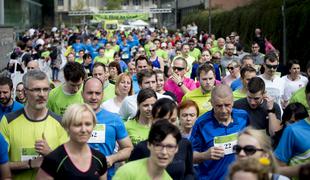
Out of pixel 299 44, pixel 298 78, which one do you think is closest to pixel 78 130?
pixel 298 78

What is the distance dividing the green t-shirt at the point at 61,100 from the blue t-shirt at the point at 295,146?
3226mm

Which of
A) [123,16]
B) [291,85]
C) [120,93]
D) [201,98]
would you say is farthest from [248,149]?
[123,16]

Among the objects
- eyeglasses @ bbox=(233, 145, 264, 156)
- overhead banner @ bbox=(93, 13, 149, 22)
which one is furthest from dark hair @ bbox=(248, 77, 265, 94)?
overhead banner @ bbox=(93, 13, 149, 22)

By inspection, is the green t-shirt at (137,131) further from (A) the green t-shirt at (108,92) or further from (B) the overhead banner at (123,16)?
(B) the overhead banner at (123,16)

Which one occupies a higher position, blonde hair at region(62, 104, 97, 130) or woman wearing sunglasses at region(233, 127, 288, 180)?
blonde hair at region(62, 104, 97, 130)

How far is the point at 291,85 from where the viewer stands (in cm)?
1229

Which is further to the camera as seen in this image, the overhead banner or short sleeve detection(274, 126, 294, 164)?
the overhead banner

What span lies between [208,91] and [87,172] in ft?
13.5

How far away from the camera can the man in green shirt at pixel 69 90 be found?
8.60 meters

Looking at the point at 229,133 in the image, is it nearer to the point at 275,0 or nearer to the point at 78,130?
the point at 78,130

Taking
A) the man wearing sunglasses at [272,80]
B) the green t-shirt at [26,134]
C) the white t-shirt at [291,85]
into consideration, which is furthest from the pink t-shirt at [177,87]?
the green t-shirt at [26,134]

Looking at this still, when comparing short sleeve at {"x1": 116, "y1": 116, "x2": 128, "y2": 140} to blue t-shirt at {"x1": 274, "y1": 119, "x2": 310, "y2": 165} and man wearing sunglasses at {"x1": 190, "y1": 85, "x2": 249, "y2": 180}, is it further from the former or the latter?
blue t-shirt at {"x1": 274, "y1": 119, "x2": 310, "y2": 165}

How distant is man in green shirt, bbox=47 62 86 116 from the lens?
28.2 ft

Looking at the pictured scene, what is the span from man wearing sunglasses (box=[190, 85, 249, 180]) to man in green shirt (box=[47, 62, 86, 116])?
1773mm
